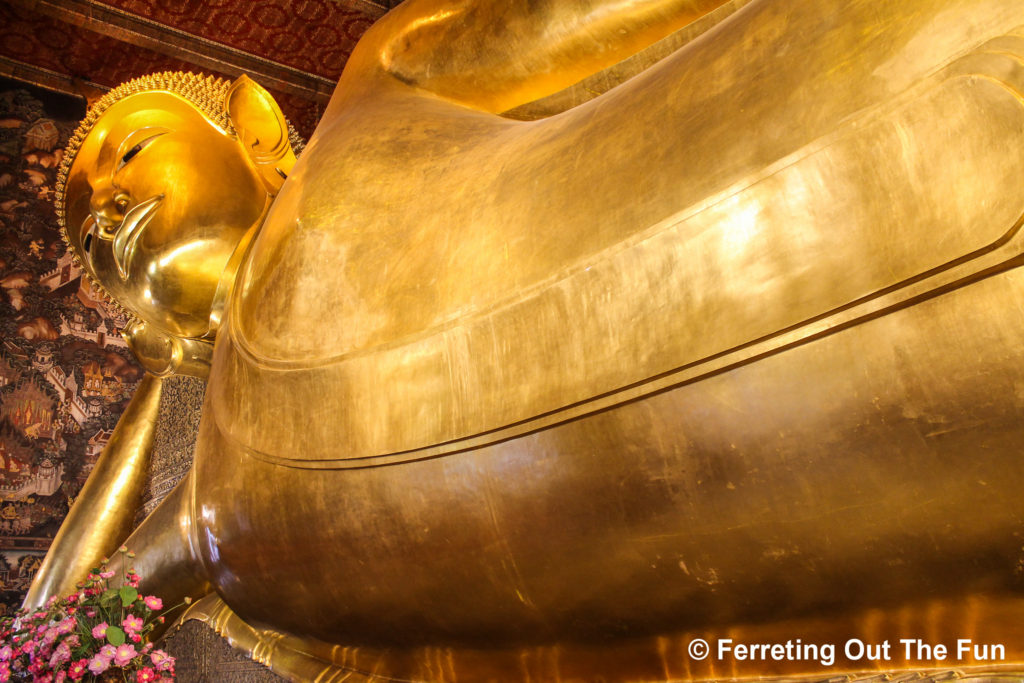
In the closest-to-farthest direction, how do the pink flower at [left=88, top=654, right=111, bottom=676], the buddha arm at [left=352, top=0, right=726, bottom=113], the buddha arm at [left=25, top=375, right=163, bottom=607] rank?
1. the pink flower at [left=88, top=654, right=111, bottom=676]
2. the buddha arm at [left=352, top=0, right=726, bottom=113]
3. the buddha arm at [left=25, top=375, right=163, bottom=607]

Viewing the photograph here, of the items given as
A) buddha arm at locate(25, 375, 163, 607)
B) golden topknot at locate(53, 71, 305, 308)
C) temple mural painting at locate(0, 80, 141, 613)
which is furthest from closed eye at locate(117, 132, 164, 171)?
temple mural painting at locate(0, 80, 141, 613)

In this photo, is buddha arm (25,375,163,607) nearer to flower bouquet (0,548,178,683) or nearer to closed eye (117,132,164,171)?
flower bouquet (0,548,178,683)

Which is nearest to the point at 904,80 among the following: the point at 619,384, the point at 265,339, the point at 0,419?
the point at 619,384

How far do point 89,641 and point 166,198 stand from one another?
70 cm

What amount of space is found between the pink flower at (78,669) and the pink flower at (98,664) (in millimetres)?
14

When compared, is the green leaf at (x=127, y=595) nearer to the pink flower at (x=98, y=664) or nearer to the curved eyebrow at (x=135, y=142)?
the pink flower at (x=98, y=664)

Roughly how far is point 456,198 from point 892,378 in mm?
582

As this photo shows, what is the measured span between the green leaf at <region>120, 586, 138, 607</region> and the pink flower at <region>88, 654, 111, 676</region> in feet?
0.46

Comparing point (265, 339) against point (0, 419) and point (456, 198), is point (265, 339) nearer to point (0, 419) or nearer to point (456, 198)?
point (456, 198)

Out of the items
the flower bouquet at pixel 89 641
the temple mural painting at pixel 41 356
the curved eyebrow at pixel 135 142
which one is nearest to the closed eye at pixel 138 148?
the curved eyebrow at pixel 135 142

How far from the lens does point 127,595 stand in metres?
1.25

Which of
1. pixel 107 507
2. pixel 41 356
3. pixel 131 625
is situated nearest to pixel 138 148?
pixel 107 507

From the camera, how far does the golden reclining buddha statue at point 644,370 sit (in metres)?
0.63

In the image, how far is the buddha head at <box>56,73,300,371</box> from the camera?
1.47 metres
